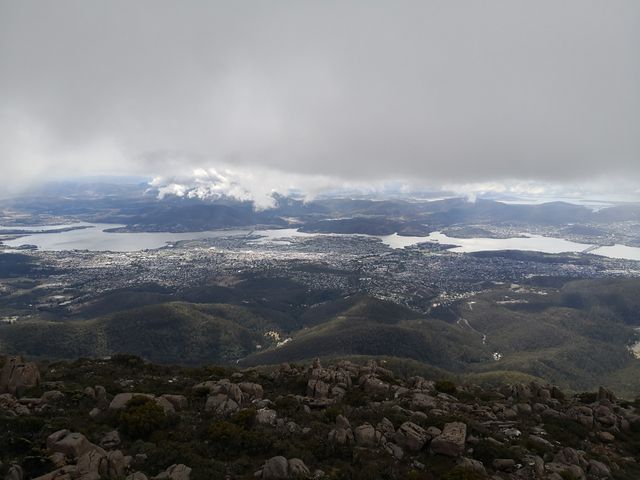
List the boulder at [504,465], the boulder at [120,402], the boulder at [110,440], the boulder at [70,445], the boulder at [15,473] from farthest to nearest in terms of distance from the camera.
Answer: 1. the boulder at [120,402]
2. the boulder at [504,465]
3. the boulder at [110,440]
4. the boulder at [70,445]
5. the boulder at [15,473]

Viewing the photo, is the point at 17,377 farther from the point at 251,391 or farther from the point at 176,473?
the point at 176,473

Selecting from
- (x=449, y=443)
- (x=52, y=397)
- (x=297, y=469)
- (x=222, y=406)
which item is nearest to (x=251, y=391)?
(x=222, y=406)

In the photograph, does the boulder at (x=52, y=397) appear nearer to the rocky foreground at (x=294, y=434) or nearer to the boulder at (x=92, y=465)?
the rocky foreground at (x=294, y=434)

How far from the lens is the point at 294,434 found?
25.5 m

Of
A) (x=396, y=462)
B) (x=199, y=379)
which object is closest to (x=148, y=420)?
(x=396, y=462)

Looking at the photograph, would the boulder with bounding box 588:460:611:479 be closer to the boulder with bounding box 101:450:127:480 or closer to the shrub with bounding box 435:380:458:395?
the shrub with bounding box 435:380:458:395

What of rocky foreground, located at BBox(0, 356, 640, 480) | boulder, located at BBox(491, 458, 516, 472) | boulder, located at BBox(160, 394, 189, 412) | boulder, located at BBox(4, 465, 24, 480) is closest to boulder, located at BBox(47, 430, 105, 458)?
rocky foreground, located at BBox(0, 356, 640, 480)

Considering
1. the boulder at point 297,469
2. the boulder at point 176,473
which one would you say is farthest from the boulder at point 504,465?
the boulder at point 176,473

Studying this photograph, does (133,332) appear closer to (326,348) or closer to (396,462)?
(326,348)

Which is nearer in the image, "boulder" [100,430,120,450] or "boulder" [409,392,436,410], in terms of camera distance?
"boulder" [100,430,120,450]

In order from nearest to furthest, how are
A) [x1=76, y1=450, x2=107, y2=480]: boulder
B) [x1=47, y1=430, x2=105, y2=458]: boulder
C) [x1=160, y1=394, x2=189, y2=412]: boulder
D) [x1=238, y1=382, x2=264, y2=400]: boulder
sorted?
[x1=76, y1=450, x2=107, y2=480]: boulder → [x1=47, y1=430, x2=105, y2=458]: boulder → [x1=160, y1=394, x2=189, y2=412]: boulder → [x1=238, y1=382, x2=264, y2=400]: boulder

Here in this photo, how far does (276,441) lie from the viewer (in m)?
23.4

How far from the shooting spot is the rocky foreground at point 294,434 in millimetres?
20312

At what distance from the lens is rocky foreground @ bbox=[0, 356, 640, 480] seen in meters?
20.3
